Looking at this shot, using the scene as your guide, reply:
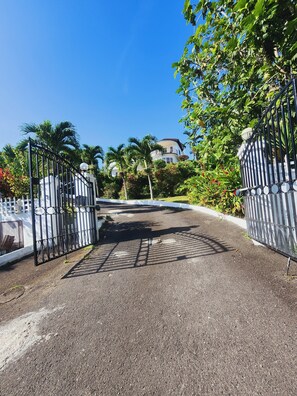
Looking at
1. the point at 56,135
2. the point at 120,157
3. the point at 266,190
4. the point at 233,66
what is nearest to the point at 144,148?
the point at 120,157

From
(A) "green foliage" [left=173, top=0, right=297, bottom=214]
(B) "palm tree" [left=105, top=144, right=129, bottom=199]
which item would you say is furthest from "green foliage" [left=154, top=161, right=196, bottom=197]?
(A) "green foliage" [left=173, top=0, right=297, bottom=214]

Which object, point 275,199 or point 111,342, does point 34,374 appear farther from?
point 275,199

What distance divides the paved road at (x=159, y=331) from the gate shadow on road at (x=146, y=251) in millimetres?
235

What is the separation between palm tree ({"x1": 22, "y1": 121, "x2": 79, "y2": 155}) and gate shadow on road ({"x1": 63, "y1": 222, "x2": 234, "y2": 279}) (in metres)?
9.56

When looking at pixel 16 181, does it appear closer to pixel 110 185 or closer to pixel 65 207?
pixel 65 207

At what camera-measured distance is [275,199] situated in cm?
297

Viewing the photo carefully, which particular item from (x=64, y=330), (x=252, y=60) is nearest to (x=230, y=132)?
(x=252, y=60)

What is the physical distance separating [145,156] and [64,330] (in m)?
20.5

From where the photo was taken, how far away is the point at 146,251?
5586mm

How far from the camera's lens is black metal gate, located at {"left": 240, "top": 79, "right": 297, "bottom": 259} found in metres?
2.59

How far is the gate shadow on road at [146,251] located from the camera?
4.68 meters

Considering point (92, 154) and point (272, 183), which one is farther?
point (92, 154)

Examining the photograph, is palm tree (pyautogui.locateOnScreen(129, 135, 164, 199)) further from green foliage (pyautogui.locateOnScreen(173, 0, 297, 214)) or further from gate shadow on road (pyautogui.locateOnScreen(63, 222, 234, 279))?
gate shadow on road (pyautogui.locateOnScreen(63, 222, 234, 279))

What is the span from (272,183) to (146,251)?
3.60m
